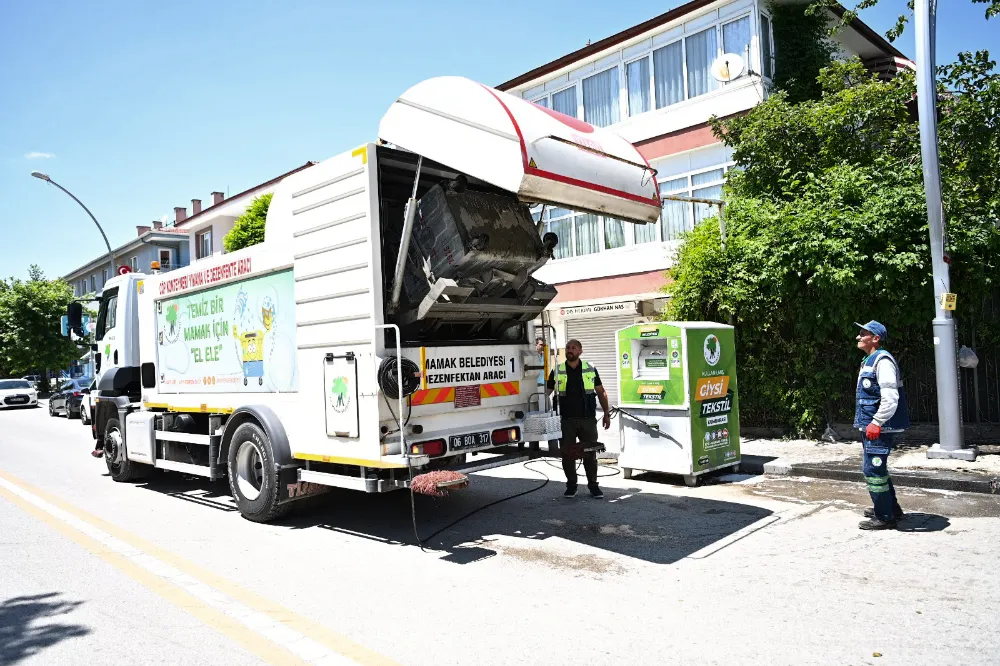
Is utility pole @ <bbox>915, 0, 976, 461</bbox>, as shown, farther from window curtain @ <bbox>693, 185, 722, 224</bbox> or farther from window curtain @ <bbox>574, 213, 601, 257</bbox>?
window curtain @ <bbox>574, 213, 601, 257</bbox>

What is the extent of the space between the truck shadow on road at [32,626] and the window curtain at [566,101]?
53.2 feet

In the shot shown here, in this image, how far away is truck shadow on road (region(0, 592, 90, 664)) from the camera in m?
4.31

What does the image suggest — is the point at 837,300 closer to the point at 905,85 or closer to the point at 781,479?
the point at 781,479

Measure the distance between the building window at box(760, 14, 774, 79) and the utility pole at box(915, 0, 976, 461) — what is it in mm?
6063

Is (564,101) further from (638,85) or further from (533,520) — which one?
(533,520)

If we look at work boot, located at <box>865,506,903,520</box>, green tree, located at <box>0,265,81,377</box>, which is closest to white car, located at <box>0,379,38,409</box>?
green tree, located at <box>0,265,81,377</box>

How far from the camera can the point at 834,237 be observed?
10531mm

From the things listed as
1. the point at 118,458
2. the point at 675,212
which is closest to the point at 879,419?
the point at 118,458

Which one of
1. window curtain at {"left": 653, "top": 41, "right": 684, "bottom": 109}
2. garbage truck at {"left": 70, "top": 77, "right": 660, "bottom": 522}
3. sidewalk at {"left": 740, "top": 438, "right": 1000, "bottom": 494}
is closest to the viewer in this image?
garbage truck at {"left": 70, "top": 77, "right": 660, "bottom": 522}

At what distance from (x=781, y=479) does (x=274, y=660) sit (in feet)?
22.8

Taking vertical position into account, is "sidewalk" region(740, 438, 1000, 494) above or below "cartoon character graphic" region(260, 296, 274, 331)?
below

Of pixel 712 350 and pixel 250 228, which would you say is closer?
pixel 712 350

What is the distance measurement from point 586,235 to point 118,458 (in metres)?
11.5

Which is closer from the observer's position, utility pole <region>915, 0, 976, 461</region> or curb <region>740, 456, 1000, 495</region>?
curb <region>740, 456, 1000, 495</region>
